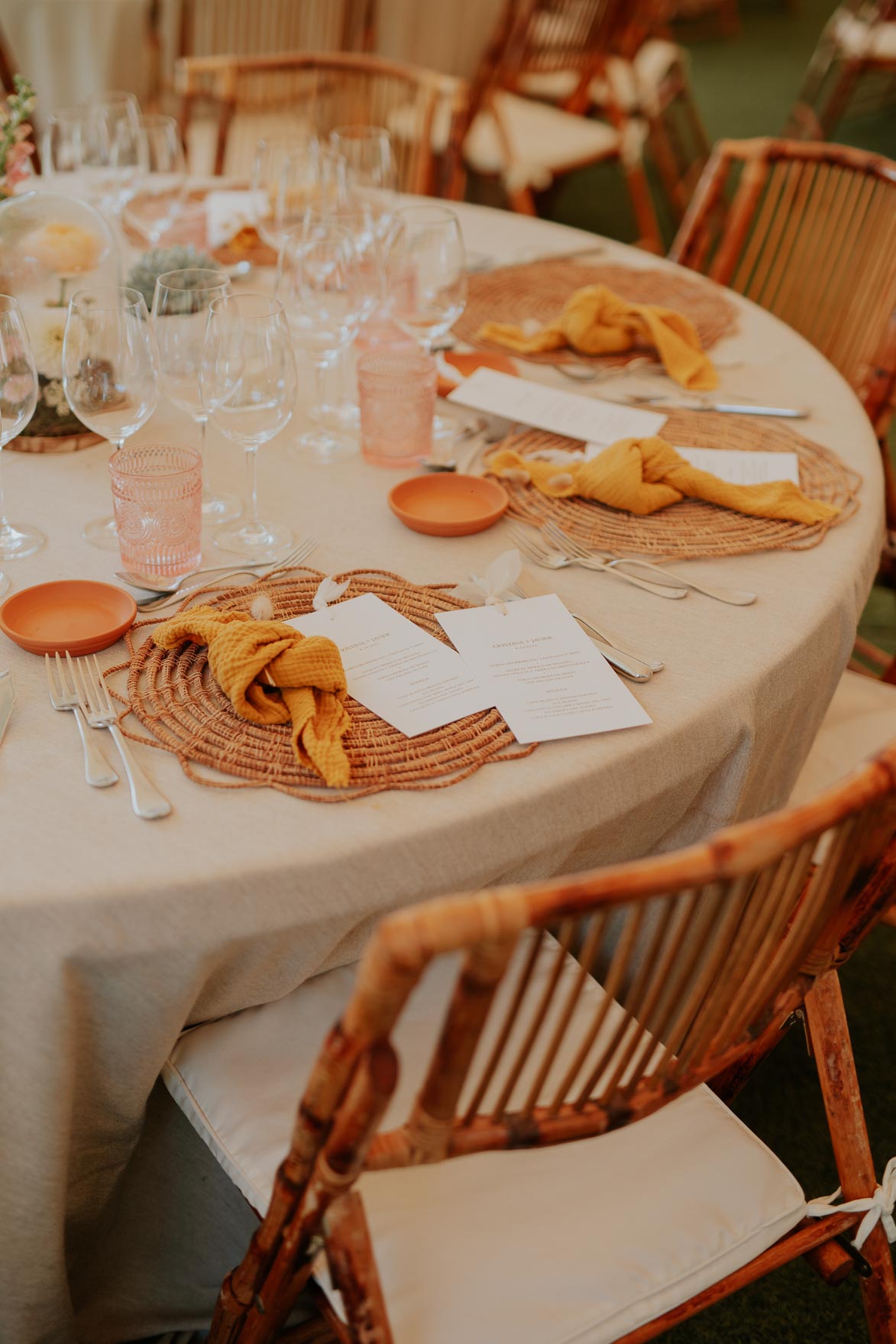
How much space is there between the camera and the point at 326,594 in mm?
1089

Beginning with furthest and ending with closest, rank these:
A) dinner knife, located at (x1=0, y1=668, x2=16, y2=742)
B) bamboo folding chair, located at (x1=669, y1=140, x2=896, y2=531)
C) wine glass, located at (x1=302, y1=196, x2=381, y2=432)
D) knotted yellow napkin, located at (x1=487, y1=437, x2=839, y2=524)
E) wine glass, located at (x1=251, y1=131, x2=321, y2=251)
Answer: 1. bamboo folding chair, located at (x1=669, y1=140, x2=896, y2=531)
2. wine glass, located at (x1=251, y1=131, x2=321, y2=251)
3. wine glass, located at (x1=302, y1=196, x2=381, y2=432)
4. knotted yellow napkin, located at (x1=487, y1=437, x2=839, y2=524)
5. dinner knife, located at (x1=0, y1=668, x2=16, y2=742)

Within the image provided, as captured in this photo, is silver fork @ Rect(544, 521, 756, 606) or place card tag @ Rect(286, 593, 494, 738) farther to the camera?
silver fork @ Rect(544, 521, 756, 606)

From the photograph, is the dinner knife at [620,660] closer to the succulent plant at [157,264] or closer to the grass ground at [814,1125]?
the succulent plant at [157,264]

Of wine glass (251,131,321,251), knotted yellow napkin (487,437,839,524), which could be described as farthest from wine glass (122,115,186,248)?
knotted yellow napkin (487,437,839,524)

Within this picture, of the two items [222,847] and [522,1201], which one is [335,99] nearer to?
[222,847]

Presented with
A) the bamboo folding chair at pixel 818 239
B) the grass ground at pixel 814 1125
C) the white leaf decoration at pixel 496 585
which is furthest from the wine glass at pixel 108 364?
the bamboo folding chair at pixel 818 239

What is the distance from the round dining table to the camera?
2.67ft

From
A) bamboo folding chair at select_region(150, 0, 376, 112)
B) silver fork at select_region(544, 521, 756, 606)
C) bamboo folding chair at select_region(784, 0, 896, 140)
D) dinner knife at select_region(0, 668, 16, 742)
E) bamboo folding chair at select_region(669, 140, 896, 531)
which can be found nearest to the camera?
dinner knife at select_region(0, 668, 16, 742)

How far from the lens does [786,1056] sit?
1.67 m

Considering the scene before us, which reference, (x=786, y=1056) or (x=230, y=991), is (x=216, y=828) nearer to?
(x=230, y=991)

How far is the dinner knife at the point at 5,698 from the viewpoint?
908 millimetres

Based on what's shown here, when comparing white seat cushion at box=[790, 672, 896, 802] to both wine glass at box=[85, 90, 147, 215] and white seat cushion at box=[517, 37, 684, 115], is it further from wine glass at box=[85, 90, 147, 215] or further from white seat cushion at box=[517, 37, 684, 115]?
white seat cushion at box=[517, 37, 684, 115]

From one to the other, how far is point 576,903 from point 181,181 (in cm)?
157

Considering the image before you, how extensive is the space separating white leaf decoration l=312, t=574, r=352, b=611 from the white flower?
0.43 meters
